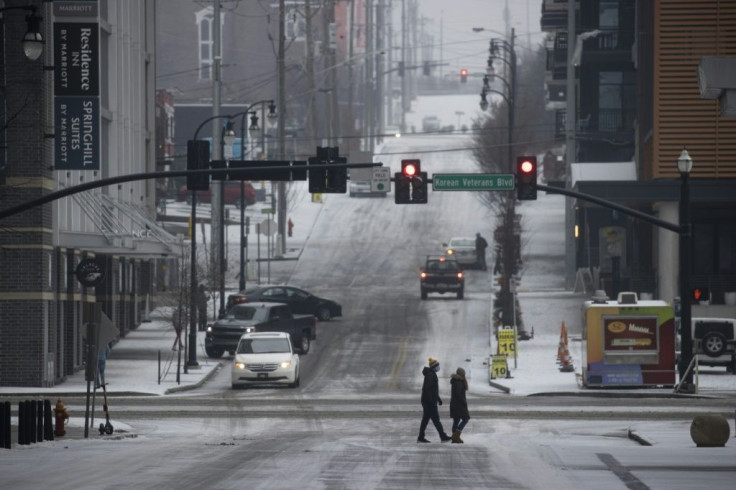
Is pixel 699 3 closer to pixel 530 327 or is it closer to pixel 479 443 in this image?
pixel 530 327

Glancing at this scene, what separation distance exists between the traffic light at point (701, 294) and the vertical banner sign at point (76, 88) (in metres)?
16.5

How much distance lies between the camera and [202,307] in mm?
55812

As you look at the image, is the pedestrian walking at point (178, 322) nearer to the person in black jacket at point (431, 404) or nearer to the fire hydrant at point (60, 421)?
the fire hydrant at point (60, 421)

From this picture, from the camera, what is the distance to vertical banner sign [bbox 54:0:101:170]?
4244 cm

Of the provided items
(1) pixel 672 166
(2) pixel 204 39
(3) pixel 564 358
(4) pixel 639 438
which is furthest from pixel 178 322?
(2) pixel 204 39

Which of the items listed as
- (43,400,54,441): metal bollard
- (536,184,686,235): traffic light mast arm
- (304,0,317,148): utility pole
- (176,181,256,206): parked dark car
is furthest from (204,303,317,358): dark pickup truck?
(176,181,256,206): parked dark car

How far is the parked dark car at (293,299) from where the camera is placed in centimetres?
5650

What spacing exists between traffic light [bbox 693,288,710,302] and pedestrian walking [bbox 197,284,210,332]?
19.7 metres

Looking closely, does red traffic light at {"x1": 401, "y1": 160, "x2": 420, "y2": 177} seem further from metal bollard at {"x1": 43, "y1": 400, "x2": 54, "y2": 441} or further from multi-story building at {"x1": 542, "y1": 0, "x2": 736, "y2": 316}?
multi-story building at {"x1": 542, "y1": 0, "x2": 736, "y2": 316}

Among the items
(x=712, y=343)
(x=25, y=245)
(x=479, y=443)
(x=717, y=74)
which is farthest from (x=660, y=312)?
(x=717, y=74)

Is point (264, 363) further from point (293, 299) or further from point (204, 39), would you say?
point (204, 39)

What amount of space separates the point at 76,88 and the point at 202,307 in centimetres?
1451

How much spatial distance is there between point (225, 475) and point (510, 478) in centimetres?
403

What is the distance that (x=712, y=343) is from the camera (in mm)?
43469
